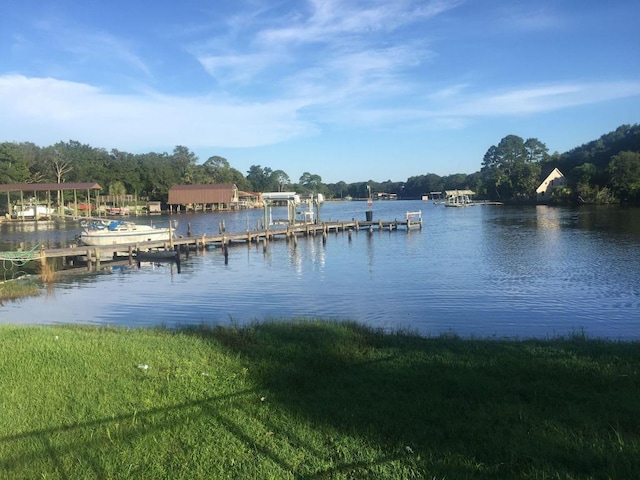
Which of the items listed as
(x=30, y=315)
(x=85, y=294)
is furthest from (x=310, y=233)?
(x=30, y=315)

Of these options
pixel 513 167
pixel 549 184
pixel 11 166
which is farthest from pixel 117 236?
pixel 513 167

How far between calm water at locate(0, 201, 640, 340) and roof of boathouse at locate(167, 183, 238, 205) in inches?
2869

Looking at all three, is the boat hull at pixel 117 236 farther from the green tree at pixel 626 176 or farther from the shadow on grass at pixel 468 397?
the green tree at pixel 626 176

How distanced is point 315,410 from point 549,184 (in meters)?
120

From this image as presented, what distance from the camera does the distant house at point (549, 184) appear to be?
113000 mm

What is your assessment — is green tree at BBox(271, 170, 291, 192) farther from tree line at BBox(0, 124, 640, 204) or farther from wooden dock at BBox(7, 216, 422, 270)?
wooden dock at BBox(7, 216, 422, 270)

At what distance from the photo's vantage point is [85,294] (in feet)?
73.5

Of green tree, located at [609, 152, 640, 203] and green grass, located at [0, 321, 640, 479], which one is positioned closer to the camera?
green grass, located at [0, 321, 640, 479]

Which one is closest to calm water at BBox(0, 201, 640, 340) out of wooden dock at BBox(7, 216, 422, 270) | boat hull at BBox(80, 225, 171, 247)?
wooden dock at BBox(7, 216, 422, 270)

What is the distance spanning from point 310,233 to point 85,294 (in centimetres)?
3080

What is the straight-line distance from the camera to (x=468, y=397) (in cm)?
672

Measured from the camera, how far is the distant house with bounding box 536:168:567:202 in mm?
113000

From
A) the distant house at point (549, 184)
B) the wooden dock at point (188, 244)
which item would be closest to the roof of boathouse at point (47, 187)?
the wooden dock at point (188, 244)

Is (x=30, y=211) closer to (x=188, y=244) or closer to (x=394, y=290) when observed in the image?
(x=188, y=244)
